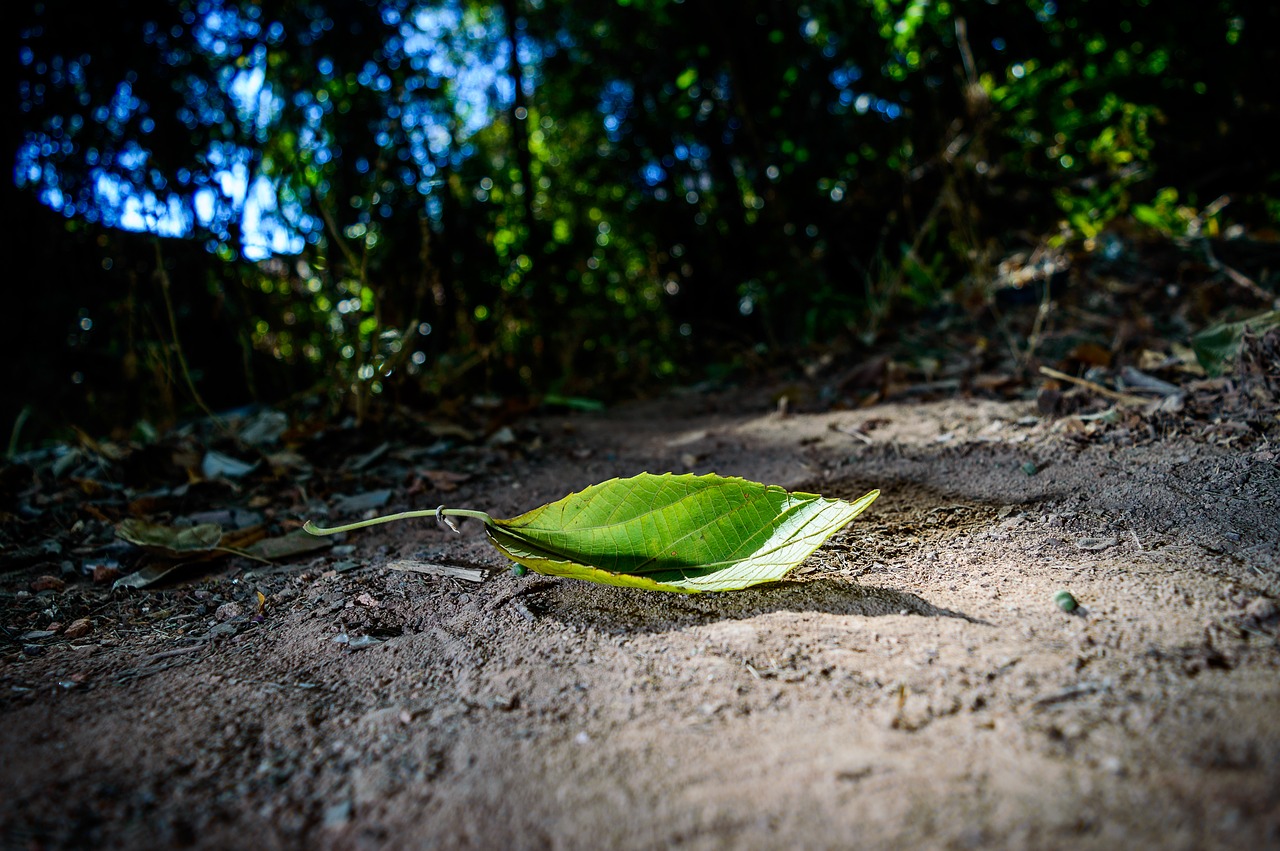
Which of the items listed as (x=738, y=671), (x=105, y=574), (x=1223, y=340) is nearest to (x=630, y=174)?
(x=1223, y=340)

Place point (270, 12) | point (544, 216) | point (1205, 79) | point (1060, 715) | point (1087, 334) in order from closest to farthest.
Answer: point (1060, 715), point (1087, 334), point (270, 12), point (1205, 79), point (544, 216)

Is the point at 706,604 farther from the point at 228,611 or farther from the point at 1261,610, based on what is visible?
the point at 228,611

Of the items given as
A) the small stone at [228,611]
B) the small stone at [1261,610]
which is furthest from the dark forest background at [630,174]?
the small stone at [1261,610]

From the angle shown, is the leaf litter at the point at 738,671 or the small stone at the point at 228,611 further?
the small stone at the point at 228,611

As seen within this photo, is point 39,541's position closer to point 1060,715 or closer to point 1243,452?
point 1060,715

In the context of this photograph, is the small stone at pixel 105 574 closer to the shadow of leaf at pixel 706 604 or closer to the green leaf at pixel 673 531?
the green leaf at pixel 673 531

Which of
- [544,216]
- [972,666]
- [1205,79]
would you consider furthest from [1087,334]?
[544,216]
